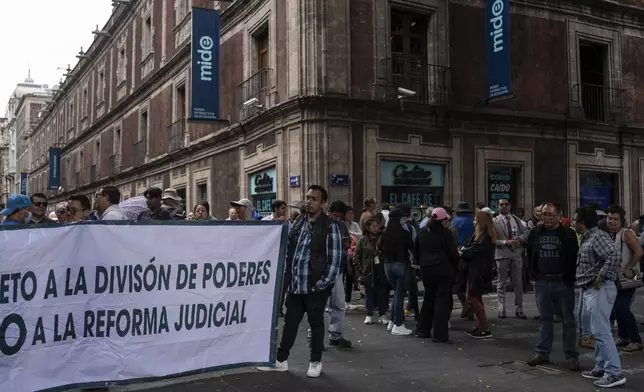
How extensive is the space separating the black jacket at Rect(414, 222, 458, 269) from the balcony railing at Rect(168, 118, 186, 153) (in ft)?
53.5

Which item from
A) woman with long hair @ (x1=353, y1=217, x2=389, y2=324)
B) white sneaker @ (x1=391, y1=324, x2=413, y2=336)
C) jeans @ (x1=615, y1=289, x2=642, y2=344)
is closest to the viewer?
jeans @ (x1=615, y1=289, x2=642, y2=344)

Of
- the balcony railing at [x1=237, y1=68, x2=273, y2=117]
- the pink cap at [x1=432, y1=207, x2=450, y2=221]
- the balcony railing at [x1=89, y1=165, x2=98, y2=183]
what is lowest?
the pink cap at [x1=432, y1=207, x2=450, y2=221]

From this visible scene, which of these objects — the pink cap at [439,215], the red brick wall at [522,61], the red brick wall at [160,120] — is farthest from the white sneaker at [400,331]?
the red brick wall at [160,120]

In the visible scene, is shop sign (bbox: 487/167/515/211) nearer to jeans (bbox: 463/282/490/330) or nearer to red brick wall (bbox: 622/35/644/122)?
red brick wall (bbox: 622/35/644/122)

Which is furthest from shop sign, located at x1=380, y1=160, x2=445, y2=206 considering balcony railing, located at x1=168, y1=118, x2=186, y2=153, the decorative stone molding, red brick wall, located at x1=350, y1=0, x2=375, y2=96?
balcony railing, located at x1=168, y1=118, x2=186, y2=153

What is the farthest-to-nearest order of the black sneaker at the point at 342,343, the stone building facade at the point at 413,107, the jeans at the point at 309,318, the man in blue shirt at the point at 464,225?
the stone building facade at the point at 413,107
the man in blue shirt at the point at 464,225
the black sneaker at the point at 342,343
the jeans at the point at 309,318

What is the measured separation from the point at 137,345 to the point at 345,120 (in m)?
10.2

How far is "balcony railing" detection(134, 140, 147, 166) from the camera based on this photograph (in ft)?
90.3

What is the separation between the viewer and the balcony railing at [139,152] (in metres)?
27.5

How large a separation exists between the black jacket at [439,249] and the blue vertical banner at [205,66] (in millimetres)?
10659

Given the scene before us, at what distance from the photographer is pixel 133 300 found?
16.8 feet

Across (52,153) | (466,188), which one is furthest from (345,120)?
(52,153)

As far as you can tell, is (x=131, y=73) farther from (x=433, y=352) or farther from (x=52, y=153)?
(x=433, y=352)

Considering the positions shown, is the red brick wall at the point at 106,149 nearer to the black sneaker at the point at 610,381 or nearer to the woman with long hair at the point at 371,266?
the woman with long hair at the point at 371,266
